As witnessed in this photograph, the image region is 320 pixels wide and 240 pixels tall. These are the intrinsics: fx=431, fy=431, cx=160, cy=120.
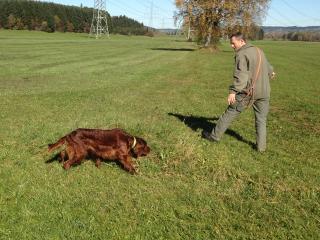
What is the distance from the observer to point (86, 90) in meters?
16.3

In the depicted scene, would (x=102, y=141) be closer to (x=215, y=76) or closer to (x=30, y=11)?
(x=215, y=76)

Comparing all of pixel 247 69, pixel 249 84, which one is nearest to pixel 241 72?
pixel 247 69

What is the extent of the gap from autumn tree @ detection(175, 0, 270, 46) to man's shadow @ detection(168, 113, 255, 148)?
129 ft

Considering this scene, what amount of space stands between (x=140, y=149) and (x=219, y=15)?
45.3 m

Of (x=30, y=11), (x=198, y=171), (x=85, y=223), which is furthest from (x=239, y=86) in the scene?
(x=30, y=11)

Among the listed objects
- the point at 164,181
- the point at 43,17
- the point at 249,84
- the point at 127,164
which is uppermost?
the point at 249,84

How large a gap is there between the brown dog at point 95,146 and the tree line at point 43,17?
116 meters

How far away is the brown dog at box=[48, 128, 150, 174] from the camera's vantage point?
6820mm

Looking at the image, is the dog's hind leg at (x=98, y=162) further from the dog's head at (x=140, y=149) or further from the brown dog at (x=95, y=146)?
the dog's head at (x=140, y=149)

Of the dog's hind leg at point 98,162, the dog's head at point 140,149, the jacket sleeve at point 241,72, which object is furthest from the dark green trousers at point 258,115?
the dog's hind leg at point 98,162

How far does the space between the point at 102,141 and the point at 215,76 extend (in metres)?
17.8

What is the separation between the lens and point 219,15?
1977 inches

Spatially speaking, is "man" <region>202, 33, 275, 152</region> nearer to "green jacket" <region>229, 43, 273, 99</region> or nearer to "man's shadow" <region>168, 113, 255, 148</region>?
"green jacket" <region>229, 43, 273, 99</region>

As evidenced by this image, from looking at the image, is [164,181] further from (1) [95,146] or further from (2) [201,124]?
(2) [201,124]
